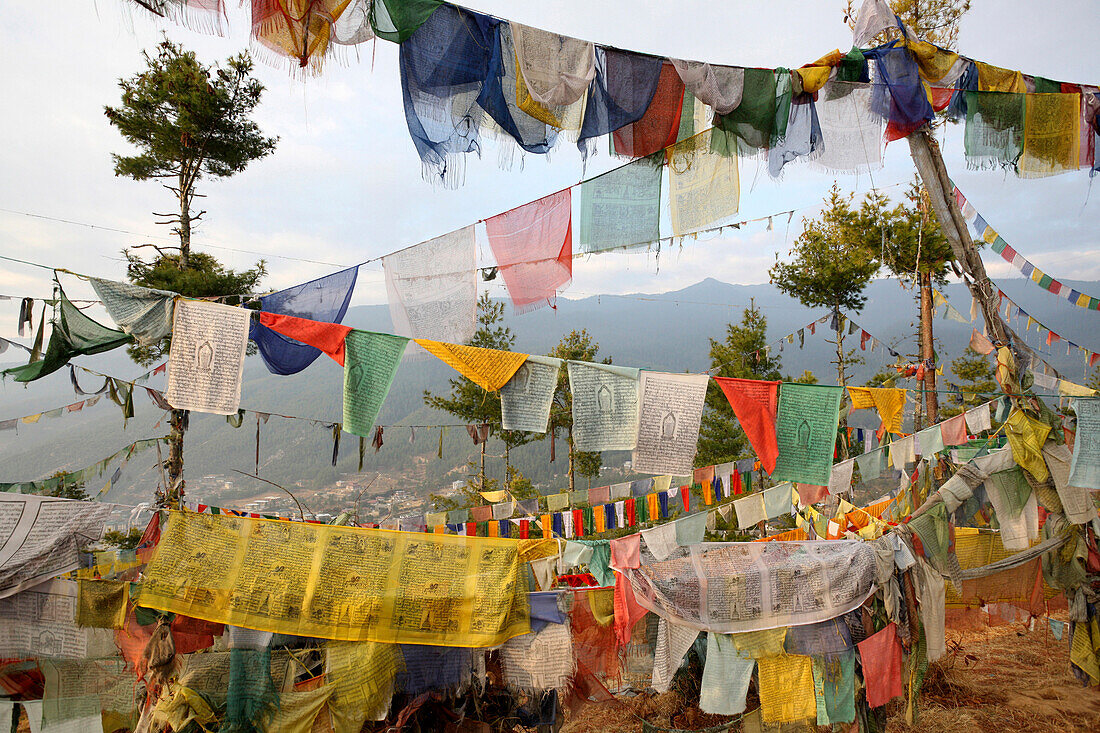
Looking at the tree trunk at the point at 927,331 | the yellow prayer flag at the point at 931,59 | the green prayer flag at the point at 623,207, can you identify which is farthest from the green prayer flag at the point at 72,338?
the tree trunk at the point at 927,331

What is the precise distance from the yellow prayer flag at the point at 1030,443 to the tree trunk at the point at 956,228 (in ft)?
2.38

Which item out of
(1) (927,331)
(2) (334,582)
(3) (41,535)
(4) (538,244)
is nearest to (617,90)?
(4) (538,244)

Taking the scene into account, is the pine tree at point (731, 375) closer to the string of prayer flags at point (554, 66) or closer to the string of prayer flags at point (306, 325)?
the string of prayer flags at point (554, 66)

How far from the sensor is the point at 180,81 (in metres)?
11.9

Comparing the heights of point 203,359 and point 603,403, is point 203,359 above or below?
above

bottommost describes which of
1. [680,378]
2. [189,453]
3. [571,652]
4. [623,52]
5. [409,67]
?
[189,453]

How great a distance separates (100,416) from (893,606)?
120 metres

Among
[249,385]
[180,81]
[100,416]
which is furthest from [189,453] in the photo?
[180,81]

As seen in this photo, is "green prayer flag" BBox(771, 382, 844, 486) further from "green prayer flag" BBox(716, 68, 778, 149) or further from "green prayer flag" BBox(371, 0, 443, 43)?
"green prayer flag" BBox(371, 0, 443, 43)

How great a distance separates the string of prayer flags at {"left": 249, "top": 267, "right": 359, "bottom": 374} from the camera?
4.48 m

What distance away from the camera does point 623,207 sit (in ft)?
18.4

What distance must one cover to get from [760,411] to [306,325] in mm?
3540

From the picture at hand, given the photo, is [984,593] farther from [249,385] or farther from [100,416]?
[100,416]

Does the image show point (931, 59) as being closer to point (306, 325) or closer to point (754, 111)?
point (754, 111)
